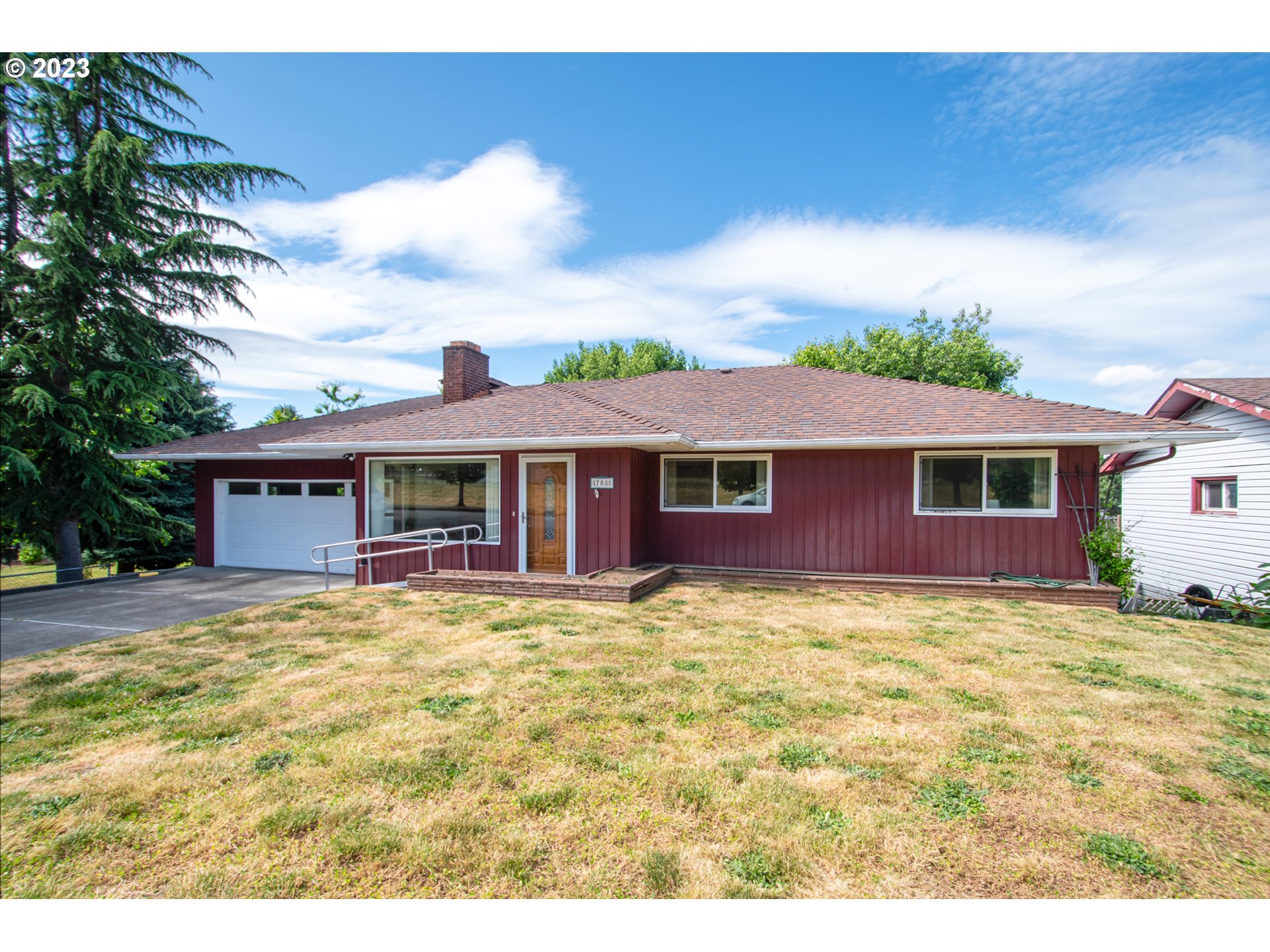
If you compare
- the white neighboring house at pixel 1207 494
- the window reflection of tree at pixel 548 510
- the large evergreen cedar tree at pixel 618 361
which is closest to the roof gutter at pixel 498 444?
the window reflection of tree at pixel 548 510

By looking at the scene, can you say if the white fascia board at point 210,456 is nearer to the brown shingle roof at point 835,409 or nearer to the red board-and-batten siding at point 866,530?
the brown shingle roof at point 835,409

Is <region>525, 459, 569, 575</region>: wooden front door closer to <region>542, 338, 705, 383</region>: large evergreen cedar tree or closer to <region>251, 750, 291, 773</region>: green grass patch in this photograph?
<region>251, 750, 291, 773</region>: green grass patch

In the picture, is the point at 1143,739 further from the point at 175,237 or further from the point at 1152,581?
the point at 175,237

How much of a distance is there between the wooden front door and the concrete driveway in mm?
3841

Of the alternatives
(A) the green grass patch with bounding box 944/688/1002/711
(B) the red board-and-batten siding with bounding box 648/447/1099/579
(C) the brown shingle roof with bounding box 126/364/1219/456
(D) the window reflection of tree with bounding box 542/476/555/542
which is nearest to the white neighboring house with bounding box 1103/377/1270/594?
(C) the brown shingle roof with bounding box 126/364/1219/456

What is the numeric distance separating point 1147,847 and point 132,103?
34.1 feet

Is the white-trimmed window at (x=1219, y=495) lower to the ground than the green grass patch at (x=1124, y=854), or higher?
higher

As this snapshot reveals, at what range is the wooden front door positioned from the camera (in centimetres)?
952

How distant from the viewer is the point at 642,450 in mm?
9969

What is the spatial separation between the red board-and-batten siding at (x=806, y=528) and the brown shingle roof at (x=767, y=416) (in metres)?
0.54

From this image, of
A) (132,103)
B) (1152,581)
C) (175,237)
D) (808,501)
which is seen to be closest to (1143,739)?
(808,501)

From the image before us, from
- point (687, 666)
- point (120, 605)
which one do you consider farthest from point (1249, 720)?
point (120, 605)

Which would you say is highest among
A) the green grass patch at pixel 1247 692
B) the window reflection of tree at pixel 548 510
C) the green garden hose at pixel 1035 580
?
the window reflection of tree at pixel 548 510

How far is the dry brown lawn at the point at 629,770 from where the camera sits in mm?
2207
